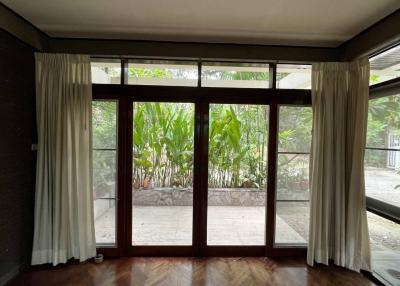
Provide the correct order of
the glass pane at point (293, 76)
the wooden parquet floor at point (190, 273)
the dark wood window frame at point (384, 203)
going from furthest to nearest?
the glass pane at point (293, 76)
the wooden parquet floor at point (190, 273)
the dark wood window frame at point (384, 203)

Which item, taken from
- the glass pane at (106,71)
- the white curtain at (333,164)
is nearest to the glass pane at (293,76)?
the white curtain at (333,164)

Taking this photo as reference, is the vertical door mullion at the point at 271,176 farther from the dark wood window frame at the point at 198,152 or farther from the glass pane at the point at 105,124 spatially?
the glass pane at the point at 105,124

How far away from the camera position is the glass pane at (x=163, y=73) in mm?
3227

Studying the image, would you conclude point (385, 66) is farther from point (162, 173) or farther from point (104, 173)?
point (104, 173)

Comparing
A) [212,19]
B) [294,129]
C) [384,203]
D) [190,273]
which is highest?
[212,19]

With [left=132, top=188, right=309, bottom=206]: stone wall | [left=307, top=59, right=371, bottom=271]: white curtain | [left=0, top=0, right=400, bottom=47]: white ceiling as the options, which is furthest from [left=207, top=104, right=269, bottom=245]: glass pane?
[left=0, top=0, right=400, bottom=47]: white ceiling

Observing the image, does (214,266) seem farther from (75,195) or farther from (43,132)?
(43,132)

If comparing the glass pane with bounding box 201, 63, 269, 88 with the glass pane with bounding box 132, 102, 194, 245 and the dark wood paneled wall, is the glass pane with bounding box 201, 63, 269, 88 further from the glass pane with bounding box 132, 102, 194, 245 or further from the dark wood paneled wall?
the dark wood paneled wall

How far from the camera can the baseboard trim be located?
2.61 meters

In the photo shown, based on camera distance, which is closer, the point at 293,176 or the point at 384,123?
the point at 384,123

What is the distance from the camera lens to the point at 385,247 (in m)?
2.81

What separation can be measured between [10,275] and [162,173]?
6.51ft

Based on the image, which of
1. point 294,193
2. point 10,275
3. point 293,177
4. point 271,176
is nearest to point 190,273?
point 271,176

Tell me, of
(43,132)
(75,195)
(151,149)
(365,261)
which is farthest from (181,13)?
(365,261)
